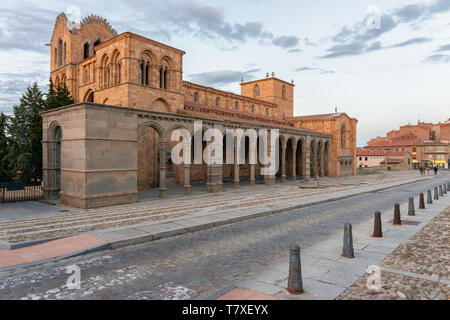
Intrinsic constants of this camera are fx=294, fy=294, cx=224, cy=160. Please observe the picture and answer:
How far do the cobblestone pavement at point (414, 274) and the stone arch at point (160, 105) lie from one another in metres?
22.4

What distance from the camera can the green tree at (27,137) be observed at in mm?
25653

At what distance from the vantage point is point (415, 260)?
717cm

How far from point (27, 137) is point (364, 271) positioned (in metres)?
30.3

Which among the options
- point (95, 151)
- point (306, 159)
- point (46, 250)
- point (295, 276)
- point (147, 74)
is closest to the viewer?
point (295, 276)

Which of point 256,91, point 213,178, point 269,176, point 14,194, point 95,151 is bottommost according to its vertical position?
point 14,194

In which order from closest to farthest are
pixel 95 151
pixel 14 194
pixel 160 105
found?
pixel 95 151 < pixel 14 194 < pixel 160 105

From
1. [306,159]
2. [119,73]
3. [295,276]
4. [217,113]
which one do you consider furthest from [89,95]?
[295,276]

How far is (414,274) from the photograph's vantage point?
624cm

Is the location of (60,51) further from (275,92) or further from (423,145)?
(423,145)

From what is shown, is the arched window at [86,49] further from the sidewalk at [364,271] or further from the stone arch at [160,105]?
the sidewalk at [364,271]

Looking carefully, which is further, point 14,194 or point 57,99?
point 57,99

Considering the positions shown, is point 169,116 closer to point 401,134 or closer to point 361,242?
point 361,242

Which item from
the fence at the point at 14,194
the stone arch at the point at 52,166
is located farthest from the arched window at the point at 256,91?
the fence at the point at 14,194

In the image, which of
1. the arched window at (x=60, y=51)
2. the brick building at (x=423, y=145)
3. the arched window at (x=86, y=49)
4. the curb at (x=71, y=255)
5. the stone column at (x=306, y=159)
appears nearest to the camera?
the curb at (x=71, y=255)
